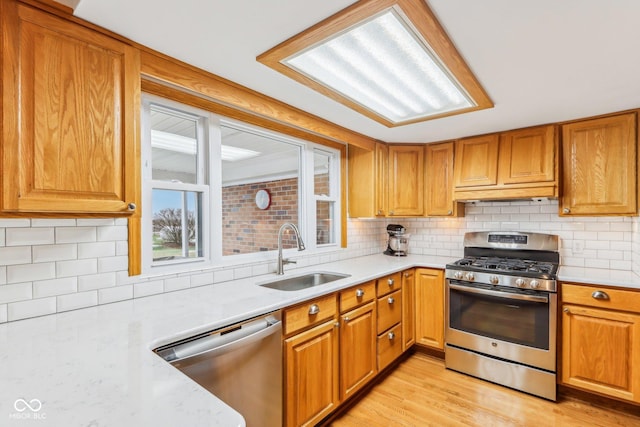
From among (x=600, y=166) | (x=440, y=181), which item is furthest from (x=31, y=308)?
(x=600, y=166)

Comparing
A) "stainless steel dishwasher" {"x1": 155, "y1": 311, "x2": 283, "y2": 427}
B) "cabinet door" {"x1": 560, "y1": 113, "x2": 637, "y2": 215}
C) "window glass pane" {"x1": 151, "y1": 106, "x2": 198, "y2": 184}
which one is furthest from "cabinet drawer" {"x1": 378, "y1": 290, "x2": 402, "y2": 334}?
"window glass pane" {"x1": 151, "y1": 106, "x2": 198, "y2": 184}

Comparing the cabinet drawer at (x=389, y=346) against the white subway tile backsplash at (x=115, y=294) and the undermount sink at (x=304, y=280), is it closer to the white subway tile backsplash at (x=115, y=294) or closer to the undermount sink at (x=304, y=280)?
the undermount sink at (x=304, y=280)

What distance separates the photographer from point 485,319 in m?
2.56

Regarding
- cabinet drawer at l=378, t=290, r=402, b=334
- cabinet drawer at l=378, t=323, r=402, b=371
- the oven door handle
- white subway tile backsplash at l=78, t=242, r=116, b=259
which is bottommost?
cabinet drawer at l=378, t=323, r=402, b=371

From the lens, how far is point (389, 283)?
2607 mm

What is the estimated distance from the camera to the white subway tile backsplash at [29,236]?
133 centimetres

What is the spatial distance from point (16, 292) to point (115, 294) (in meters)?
0.37

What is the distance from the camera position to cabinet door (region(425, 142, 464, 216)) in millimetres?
3172

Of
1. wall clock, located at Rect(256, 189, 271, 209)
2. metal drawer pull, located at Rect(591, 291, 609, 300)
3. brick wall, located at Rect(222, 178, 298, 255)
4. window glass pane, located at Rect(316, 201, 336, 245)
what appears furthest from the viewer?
wall clock, located at Rect(256, 189, 271, 209)

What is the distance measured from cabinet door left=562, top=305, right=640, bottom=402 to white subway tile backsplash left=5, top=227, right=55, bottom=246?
3.21 meters

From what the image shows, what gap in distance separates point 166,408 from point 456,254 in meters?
3.22

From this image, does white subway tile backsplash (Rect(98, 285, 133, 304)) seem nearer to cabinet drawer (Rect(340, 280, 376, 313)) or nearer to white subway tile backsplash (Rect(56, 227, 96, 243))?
white subway tile backsplash (Rect(56, 227, 96, 243))

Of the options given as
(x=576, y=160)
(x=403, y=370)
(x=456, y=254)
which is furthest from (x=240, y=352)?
(x=576, y=160)

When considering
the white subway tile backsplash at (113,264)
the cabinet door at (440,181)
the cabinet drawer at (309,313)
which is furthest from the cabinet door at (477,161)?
the white subway tile backsplash at (113,264)
